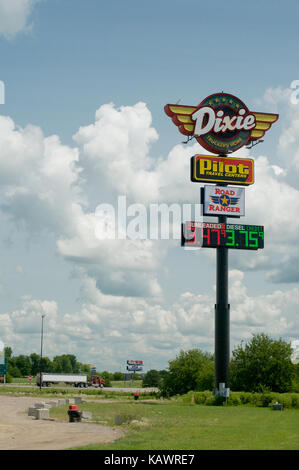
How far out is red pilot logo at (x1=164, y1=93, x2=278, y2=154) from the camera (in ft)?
171

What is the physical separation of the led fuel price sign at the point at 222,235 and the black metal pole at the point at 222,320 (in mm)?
1220

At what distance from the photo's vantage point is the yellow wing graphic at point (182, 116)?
51.8m

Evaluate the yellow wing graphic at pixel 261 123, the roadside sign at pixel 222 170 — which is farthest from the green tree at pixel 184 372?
the yellow wing graphic at pixel 261 123

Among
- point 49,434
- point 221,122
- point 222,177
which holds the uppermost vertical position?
point 221,122

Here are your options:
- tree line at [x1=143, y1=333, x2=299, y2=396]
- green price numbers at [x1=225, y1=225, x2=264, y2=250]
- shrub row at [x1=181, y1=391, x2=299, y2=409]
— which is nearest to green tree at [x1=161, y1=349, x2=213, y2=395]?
tree line at [x1=143, y1=333, x2=299, y2=396]

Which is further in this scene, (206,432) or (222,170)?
(222,170)

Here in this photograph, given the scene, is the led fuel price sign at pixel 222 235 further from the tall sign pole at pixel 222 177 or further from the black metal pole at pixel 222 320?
the black metal pole at pixel 222 320

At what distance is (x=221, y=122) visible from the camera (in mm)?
53750

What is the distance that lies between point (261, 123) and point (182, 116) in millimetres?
8171

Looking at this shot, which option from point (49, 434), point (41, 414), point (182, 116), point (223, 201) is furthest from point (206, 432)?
point (182, 116)

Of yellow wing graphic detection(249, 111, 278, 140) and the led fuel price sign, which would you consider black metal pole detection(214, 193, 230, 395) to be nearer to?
the led fuel price sign

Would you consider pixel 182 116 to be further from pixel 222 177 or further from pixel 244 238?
pixel 244 238
